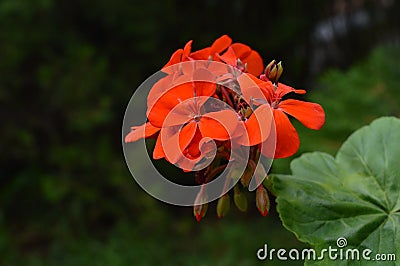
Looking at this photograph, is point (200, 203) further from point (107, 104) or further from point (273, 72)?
point (107, 104)

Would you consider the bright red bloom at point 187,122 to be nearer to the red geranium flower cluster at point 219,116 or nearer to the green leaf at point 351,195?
the red geranium flower cluster at point 219,116

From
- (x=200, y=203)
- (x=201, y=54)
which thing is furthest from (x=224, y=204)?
(x=201, y=54)

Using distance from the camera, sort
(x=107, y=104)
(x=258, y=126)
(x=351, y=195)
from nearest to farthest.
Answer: (x=258, y=126)
(x=351, y=195)
(x=107, y=104)

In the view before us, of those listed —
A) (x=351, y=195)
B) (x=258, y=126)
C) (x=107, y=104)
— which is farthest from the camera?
(x=107, y=104)

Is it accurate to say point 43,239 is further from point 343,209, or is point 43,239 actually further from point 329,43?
point 343,209

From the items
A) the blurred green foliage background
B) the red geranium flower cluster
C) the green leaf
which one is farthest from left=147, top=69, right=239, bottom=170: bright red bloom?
the blurred green foliage background

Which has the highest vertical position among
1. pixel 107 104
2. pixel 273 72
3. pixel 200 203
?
pixel 107 104

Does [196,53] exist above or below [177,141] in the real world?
above
